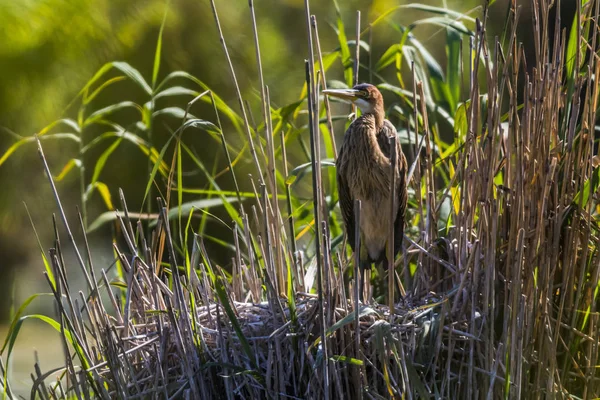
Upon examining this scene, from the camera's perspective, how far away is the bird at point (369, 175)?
165 centimetres

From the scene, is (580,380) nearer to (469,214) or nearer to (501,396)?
(501,396)

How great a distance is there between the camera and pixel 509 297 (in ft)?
3.82

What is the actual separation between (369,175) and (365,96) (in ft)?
0.78

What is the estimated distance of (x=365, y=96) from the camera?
5.40ft

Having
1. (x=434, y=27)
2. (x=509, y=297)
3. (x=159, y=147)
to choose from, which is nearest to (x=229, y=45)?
(x=159, y=147)

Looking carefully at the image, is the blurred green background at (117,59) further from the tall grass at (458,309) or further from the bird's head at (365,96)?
the tall grass at (458,309)

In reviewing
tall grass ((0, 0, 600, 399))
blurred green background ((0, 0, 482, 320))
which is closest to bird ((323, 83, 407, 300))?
tall grass ((0, 0, 600, 399))

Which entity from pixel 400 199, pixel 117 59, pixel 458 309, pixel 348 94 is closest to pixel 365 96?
pixel 348 94

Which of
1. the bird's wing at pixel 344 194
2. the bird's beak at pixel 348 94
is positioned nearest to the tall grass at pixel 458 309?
the bird's beak at pixel 348 94

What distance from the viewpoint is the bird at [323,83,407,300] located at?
5.41ft

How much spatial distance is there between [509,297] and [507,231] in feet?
0.42

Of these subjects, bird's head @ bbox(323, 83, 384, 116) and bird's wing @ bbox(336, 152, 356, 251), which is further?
bird's wing @ bbox(336, 152, 356, 251)

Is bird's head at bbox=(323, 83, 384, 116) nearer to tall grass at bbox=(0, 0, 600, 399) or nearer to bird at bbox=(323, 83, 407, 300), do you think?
bird at bbox=(323, 83, 407, 300)

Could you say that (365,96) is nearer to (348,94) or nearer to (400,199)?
(348,94)
